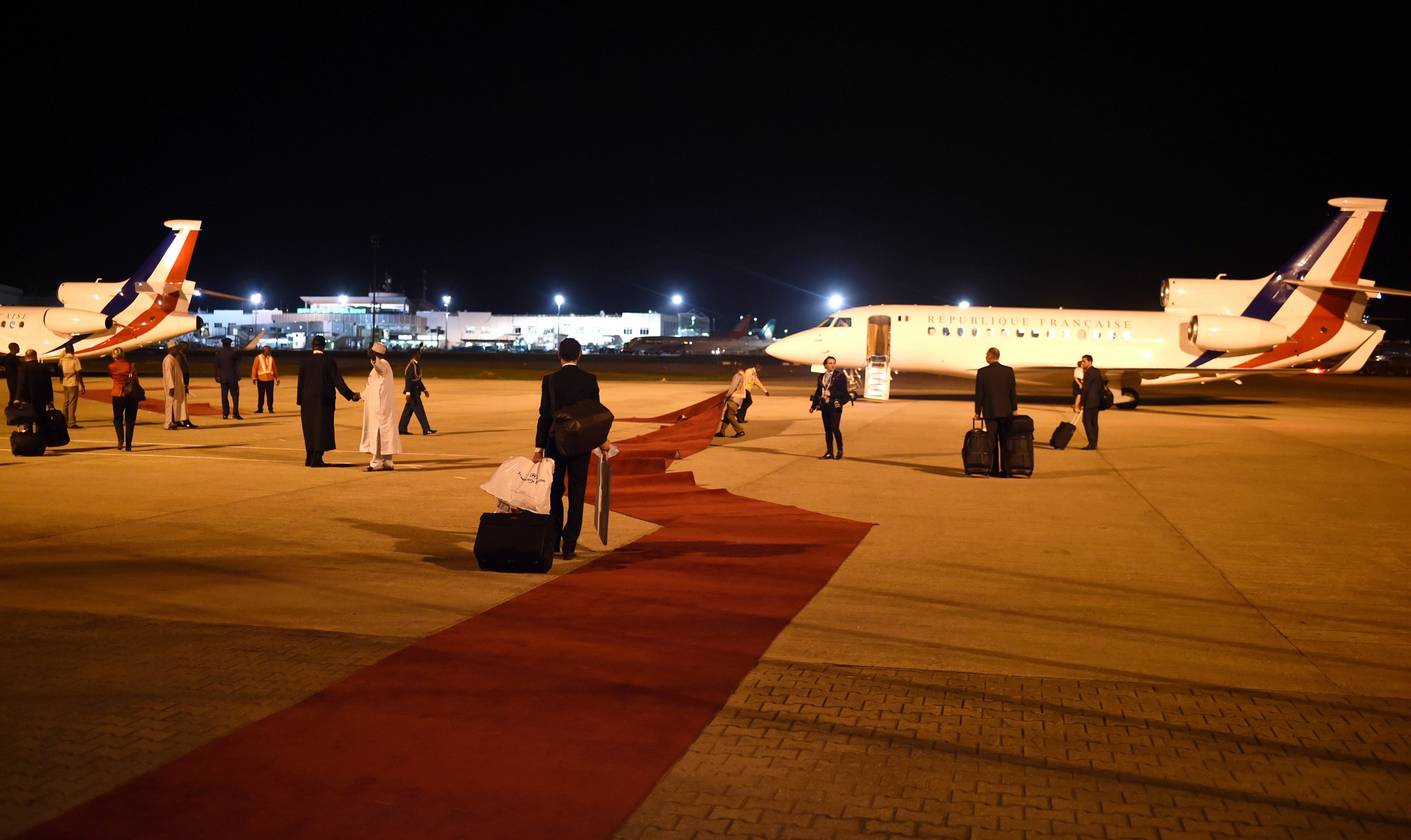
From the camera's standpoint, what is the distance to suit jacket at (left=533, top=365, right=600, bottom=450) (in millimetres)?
8438

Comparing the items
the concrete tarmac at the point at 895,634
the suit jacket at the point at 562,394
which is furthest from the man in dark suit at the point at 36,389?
the suit jacket at the point at 562,394

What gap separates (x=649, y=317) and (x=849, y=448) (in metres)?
118

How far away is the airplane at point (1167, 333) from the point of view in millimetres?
30500

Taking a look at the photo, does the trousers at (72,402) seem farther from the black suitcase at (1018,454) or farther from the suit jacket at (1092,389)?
the suit jacket at (1092,389)

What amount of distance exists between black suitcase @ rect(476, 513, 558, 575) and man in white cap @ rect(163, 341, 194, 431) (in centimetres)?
1313

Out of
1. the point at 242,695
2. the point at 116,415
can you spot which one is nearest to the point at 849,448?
the point at 116,415

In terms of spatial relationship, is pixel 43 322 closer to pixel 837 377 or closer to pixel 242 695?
pixel 837 377

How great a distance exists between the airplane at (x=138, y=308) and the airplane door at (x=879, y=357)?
72.9 feet

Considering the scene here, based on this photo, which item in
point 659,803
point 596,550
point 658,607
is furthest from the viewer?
point 596,550

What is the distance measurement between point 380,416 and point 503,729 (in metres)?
9.91

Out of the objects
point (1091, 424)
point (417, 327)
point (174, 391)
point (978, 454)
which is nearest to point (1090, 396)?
point (1091, 424)

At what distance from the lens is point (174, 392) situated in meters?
19.5

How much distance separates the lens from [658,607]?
24.2 ft

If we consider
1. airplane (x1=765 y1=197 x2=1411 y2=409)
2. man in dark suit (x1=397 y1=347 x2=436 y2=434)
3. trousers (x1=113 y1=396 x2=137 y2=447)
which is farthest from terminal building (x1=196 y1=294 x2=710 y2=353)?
trousers (x1=113 y1=396 x2=137 y2=447)
